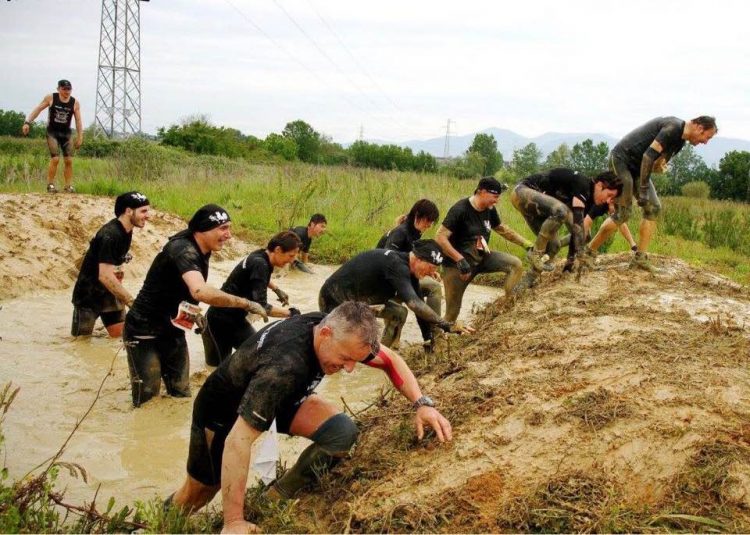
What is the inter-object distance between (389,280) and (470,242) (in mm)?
1861

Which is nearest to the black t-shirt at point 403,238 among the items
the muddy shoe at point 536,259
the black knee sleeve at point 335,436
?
the muddy shoe at point 536,259

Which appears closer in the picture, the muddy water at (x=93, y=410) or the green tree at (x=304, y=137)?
the muddy water at (x=93, y=410)

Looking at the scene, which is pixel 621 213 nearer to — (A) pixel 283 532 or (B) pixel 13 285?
(A) pixel 283 532

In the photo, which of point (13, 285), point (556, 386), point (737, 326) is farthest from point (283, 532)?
point (13, 285)

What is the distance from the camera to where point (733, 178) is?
37.1 m

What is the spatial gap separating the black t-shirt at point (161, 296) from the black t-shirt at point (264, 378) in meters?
1.76

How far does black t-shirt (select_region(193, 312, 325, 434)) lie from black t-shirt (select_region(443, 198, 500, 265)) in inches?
161

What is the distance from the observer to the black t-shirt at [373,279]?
5988 millimetres

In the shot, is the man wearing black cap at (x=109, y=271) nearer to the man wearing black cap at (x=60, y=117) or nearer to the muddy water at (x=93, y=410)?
the muddy water at (x=93, y=410)

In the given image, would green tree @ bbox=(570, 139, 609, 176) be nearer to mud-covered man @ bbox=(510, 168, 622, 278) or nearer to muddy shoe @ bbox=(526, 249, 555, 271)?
mud-covered man @ bbox=(510, 168, 622, 278)

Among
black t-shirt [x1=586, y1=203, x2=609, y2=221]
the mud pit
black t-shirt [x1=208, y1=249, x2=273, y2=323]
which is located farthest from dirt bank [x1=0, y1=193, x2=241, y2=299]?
black t-shirt [x1=586, y1=203, x2=609, y2=221]

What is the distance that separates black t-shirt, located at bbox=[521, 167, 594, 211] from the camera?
807 cm

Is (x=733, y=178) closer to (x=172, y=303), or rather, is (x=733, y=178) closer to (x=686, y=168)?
(x=686, y=168)

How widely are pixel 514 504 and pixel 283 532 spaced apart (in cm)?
111
